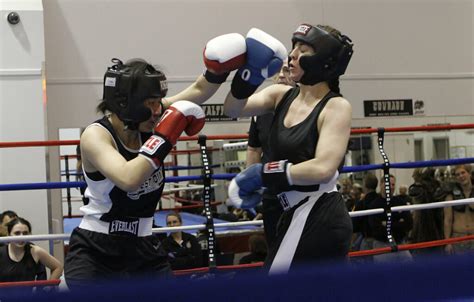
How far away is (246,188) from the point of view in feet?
5.96

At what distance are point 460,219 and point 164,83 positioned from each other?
3.19m

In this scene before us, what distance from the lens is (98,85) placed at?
5.83 metres

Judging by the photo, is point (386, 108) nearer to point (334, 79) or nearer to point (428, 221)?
point (428, 221)

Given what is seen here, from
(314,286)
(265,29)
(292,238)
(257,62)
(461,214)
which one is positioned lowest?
(461,214)

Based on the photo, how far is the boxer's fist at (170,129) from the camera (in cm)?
184

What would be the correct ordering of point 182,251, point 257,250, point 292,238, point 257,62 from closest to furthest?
point 292,238
point 257,62
point 182,251
point 257,250

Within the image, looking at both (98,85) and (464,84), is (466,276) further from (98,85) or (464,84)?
(464,84)

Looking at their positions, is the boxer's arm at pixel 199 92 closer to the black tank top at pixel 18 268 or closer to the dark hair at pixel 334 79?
the dark hair at pixel 334 79

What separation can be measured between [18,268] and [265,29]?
333 centimetres

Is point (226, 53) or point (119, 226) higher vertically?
point (226, 53)

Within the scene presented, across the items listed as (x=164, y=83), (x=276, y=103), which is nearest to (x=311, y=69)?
(x=276, y=103)

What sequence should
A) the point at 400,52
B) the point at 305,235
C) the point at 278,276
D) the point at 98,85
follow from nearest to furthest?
the point at 278,276
the point at 305,235
the point at 98,85
the point at 400,52

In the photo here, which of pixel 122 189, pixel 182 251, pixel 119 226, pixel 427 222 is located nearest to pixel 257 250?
pixel 182 251

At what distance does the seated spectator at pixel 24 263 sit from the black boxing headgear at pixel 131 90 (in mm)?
2008
